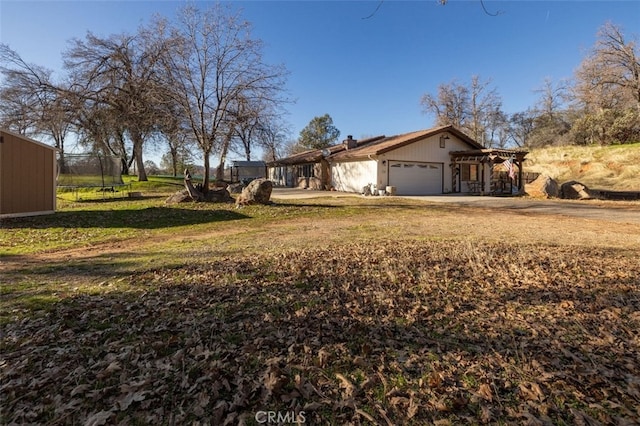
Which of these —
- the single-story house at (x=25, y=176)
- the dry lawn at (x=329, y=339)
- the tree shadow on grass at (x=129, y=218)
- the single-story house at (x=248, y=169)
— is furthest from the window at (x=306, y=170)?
the dry lawn at (x=329, y=339)

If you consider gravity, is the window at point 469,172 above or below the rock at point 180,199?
above

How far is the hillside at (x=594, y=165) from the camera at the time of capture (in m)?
21.9

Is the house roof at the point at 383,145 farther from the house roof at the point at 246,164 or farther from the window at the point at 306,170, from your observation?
the house roof at the point at 246,164

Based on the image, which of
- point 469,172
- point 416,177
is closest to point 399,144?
point 416,177

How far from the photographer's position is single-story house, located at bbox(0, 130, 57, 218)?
9859 millimetres

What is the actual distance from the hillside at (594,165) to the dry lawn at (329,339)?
21.7 m

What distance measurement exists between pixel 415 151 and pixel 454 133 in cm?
357

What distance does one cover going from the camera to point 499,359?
2609 mm

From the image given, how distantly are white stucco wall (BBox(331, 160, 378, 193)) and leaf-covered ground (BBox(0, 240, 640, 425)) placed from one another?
17.6 metres

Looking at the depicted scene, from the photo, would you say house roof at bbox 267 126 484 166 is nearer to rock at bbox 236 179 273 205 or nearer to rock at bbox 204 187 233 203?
rock at bbox 236 179 273 205

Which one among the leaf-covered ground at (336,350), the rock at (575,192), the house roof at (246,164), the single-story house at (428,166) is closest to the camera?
the leaf-covered ground at (336,350)

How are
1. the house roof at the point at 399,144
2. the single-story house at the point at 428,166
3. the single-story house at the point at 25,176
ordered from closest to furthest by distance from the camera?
the single-story house at the point at 25,176, the house roof at the point at 399,144, the single-story house at the point at 428,166

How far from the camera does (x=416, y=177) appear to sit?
22.8 meters

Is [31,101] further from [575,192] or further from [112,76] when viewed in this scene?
[575,192]
